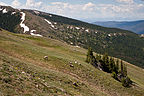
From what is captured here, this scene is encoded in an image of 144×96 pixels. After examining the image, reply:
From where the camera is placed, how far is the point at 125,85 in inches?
1769

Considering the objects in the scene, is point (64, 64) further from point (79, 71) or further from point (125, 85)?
point (125, 85)

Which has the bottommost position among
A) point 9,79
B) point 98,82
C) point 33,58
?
point 98,82

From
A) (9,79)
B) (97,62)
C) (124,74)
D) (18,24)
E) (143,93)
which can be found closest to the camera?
(9,79)

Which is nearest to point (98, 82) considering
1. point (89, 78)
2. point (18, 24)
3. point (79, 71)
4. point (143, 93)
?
point (89, 78)

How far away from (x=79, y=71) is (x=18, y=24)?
185057mm

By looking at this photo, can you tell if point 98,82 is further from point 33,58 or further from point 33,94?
point 33,94

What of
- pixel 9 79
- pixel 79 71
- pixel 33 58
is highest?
pixel 9 79

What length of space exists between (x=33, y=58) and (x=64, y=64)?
29.2ft

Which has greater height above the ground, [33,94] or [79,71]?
[33,94]

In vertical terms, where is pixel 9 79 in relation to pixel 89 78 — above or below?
above

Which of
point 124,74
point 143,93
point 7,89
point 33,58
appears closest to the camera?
point 7,89

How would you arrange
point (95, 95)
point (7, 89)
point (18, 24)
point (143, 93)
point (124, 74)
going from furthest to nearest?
point (18, 24)
point (124, 74)
point (143, 93)
point (95, 95)
point (7, 89)

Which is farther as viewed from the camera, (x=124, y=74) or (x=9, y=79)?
(x=124, y=74)

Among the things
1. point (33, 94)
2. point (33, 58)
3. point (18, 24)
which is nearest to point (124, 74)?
point (33, 58)
